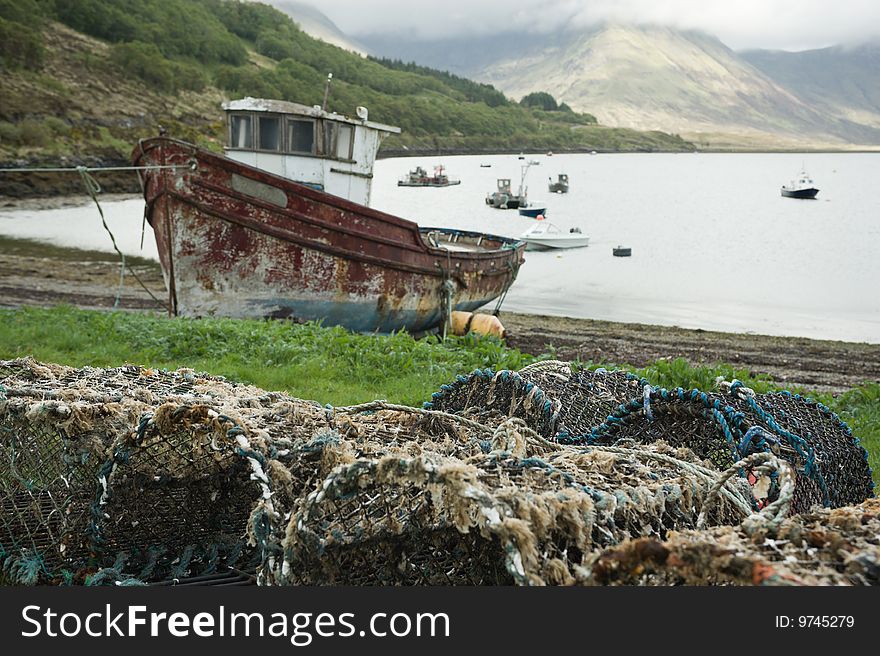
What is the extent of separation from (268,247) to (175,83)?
56.8 m

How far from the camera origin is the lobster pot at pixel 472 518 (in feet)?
6.80

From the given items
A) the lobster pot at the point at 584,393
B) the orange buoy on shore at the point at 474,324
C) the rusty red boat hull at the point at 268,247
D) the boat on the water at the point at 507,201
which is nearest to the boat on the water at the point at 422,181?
the boat on the water at the point at 507,201

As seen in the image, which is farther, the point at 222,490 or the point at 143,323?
the point at 143,323

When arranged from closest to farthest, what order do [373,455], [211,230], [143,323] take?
[373,455] → [143,323] → [211,230]

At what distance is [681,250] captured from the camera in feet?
117

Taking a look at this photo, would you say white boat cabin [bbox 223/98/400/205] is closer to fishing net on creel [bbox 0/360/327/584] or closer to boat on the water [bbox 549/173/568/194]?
fishing net on creel [bbox 0/360/327/584]

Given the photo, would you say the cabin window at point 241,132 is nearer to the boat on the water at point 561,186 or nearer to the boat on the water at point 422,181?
the boat on the water at point 422,181

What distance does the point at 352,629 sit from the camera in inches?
75.2

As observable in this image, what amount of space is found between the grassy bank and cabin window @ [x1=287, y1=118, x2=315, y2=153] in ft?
15.8

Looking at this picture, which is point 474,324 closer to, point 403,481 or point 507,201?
point 403,481

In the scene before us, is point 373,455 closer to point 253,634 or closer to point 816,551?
point 253,634

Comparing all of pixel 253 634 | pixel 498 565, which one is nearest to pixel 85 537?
pixel 253 634

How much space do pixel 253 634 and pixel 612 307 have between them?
Result: 2036cm

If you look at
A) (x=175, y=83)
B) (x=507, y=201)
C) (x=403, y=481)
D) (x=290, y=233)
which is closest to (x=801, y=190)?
(x=507, y=201)
